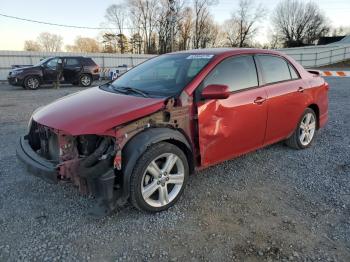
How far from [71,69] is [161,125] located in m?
14.5

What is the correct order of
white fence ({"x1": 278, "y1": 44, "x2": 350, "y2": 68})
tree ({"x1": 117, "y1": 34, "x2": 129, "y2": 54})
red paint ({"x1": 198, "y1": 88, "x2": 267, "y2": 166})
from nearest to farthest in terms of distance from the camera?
red paint ({"x1": 198, "y1": 88, "x2": 267, "y2": 166})
white fence ({"x1": 278, "y1": 44, "x2": 350, "y2": 68})
tree ({"x1": 117, "y1": 34, "x2": 129, "y2": 54})

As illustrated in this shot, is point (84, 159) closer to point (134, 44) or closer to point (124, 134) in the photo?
point (124, 134)

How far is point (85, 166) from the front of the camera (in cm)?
274

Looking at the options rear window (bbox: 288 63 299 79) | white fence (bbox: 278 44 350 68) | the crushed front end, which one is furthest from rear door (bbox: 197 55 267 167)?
white fence (bbox: 278 44 350 68)

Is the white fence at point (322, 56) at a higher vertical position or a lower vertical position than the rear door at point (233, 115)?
higher

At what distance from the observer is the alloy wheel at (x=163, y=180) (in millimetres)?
3070

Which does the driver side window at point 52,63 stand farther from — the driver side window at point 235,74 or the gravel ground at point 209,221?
the driver side window at point 235,74

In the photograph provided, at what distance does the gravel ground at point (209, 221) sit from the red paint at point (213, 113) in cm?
45

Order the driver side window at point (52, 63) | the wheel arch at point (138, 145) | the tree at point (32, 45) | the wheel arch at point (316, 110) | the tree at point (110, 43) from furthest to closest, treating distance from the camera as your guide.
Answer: the tree at point (32, 45), the tree at point (110, 43), the driver side window at point (52, 63), the wheel arch at point (316, 110), the wheel arch at point (138, 145)

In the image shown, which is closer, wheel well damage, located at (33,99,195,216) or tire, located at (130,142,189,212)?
wheel well damage, located at (33,99,195,216)

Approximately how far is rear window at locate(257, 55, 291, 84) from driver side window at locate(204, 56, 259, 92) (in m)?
0.22

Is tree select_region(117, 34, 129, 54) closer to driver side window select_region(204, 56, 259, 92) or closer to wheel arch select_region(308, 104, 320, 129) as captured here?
wheel arch select_region(308, 104, 320, 129)

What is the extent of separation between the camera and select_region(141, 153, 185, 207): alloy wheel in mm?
3070

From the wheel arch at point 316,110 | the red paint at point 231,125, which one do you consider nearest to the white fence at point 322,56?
the wheel arch at point 316,110
